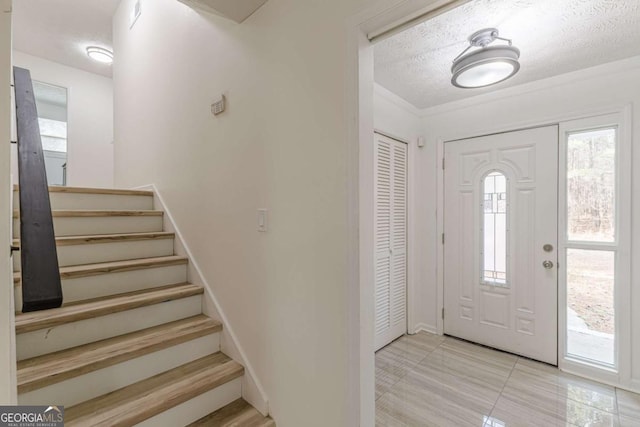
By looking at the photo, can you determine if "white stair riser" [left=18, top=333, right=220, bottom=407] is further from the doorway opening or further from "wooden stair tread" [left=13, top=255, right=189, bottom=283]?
the doorway opening

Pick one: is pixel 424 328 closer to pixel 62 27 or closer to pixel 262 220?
pixel 262 220

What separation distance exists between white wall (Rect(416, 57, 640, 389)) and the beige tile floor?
0.43m

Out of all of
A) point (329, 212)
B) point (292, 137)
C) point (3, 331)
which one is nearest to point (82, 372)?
point (3, 331)

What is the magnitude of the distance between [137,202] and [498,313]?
3.62m

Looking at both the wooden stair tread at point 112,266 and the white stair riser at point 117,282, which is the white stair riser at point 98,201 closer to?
the wooden stair tread at point 112,266

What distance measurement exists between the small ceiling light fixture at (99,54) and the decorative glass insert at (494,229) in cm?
509

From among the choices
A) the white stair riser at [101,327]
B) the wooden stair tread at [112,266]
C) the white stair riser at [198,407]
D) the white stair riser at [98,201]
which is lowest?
the white stair riser at [198,407]

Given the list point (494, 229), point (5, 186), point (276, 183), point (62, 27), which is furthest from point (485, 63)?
point (62, 27)

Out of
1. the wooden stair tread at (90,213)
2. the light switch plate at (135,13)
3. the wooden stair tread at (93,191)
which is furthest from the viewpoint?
the light switch plate at (135,13)

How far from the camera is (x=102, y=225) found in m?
2.18

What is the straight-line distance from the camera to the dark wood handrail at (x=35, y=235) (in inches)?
51.3

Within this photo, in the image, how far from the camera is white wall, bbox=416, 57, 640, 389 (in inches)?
83.5

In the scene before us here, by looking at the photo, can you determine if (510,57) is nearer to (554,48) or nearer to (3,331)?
(554,48)

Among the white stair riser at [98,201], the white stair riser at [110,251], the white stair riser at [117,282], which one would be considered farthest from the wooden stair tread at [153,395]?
the white stair riser at [98,201]
